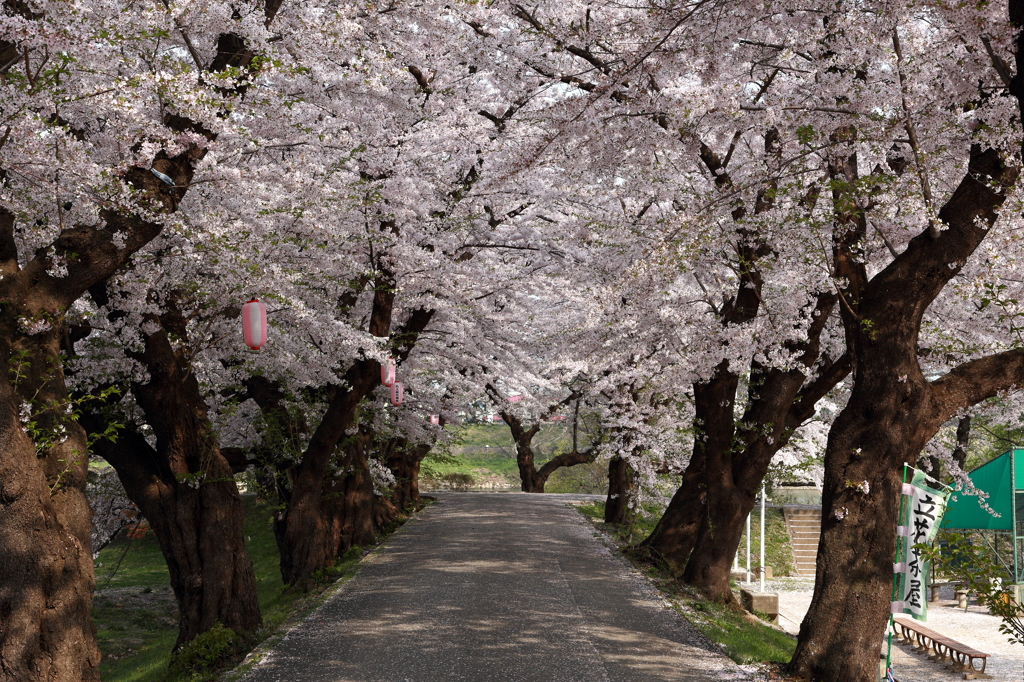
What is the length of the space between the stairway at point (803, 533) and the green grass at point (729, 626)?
43.3 feet

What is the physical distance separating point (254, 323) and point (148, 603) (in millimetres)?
13256

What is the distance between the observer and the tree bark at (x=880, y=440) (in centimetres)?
812

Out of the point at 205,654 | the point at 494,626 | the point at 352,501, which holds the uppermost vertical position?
the point at 352,501

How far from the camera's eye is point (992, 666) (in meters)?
16.2

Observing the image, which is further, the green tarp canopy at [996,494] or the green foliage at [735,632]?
the green tarp canopy at [996,494]

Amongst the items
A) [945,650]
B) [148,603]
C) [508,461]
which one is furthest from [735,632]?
[508,461]

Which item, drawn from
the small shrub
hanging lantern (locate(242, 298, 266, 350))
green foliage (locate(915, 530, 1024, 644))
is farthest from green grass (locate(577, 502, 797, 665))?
the small shrub

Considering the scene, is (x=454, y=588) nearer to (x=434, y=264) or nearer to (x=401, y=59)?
(x=434, y=264)

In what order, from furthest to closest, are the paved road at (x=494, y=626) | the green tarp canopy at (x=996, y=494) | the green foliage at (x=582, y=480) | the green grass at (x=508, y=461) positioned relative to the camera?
1. the green grass at (x=508, y=461)
2. the green foliage at (x=582, y=480)
3. the green tarp canopy at (x=996, y=494)
4. the paved road at (x=494, y=626)

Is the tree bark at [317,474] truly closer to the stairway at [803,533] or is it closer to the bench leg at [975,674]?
the bench leg at [975,674]

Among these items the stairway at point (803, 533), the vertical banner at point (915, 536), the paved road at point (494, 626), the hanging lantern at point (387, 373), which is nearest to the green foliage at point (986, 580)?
the vertical banner at point (915, 536)

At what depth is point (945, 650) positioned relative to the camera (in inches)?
665

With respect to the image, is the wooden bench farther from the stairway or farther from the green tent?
the stairway

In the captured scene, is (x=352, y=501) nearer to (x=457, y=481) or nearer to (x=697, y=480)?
(x=697, y=480)
